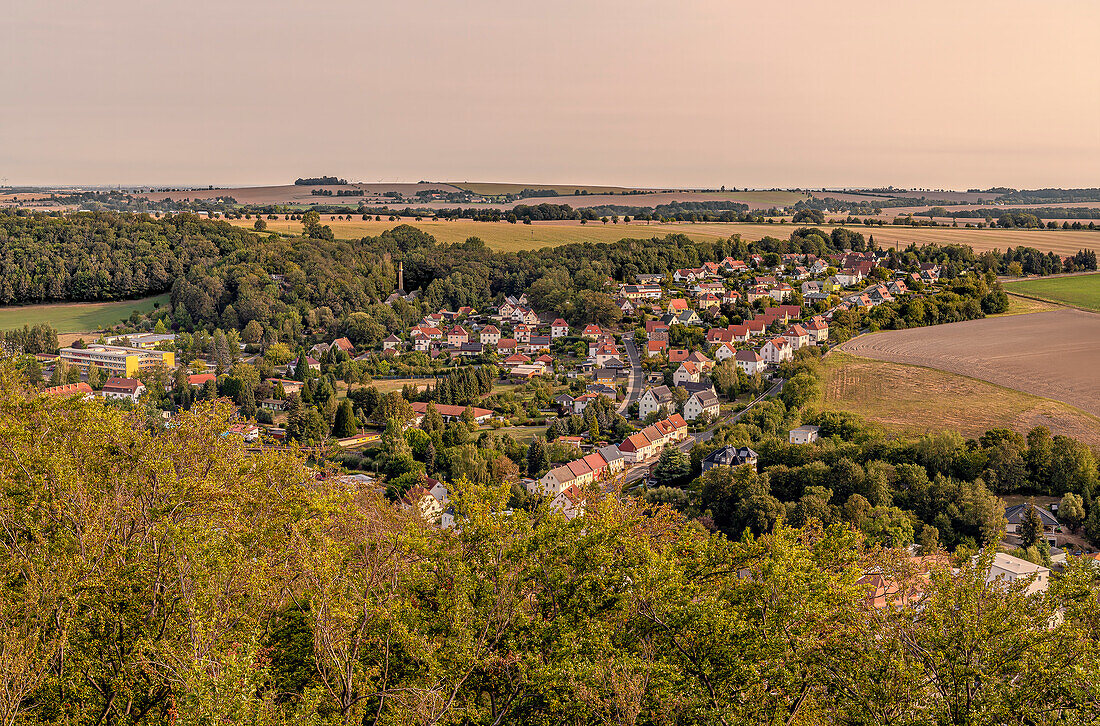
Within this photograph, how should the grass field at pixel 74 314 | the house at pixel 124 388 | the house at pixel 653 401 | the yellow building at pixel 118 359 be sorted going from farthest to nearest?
the grass field at pixel 74 314
the yellow building at pixel 118 359
the house at pixel 124 388
the house at pixel 653 401

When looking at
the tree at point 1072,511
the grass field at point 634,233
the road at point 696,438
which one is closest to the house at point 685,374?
the road at point 696,438

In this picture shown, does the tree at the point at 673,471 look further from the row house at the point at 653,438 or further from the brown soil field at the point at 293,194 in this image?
the brown soil field at the point at 293,194

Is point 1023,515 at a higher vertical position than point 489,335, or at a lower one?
lower

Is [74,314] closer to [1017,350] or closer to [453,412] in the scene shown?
[453,412]

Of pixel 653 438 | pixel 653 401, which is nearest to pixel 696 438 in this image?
pixel 653 438

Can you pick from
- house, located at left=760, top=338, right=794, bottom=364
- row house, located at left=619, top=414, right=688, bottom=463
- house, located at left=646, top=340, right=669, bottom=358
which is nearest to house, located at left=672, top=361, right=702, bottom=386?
house, located at left=760, top=338, right=794, bottom=364

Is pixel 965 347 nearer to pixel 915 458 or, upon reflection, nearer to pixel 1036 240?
pixel 915 458
